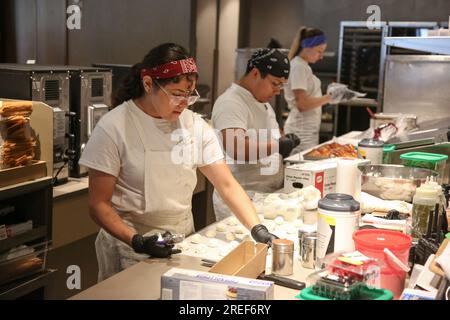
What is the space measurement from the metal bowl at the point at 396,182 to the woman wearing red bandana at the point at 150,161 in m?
0.71

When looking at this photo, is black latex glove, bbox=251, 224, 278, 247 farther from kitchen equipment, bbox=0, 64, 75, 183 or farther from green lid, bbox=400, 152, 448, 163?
kitchen equipment, bbox=0, 64, 75, 183

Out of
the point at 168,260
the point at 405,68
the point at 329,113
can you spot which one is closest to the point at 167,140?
the point at 168,260

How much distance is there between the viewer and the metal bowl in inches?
109

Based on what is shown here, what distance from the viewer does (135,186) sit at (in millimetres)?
2424

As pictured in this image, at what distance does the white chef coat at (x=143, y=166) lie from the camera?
2357 mm

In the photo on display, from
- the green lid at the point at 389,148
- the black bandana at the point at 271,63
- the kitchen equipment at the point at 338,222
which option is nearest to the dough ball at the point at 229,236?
the kitchen equipment at the point at 338,222

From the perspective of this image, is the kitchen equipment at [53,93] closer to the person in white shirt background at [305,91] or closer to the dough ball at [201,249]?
the dough ball at [201,249]

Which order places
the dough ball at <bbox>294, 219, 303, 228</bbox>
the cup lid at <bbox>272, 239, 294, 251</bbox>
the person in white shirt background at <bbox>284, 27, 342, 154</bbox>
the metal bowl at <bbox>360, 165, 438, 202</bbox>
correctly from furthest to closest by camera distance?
the person in white shirt background at <bbox>284, 27, 342, 154</bbox>
the metal bowl at <bbox>360, 165, 438, 202</bbox>
the dough ball at <bbox>294, 219, 303, 228</bbox>
the cup lid at <bbox>272, 239, 294, 251</bbox>

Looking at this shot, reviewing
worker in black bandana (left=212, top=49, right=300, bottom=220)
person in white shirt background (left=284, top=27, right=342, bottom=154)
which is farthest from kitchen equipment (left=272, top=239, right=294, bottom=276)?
person in white shirt background (left=284, top=27, right=342, bottom=154)

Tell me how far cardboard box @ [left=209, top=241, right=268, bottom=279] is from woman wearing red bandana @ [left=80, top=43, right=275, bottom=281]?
1.11ft

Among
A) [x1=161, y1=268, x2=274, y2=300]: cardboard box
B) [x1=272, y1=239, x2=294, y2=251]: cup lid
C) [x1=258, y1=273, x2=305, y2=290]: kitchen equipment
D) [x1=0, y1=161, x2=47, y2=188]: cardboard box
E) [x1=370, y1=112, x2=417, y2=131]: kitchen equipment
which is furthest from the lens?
[x1=370, y1=112, x2=417, y2=131]: kitchen equipment

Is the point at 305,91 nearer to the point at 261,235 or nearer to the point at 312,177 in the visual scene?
the point at 312,177

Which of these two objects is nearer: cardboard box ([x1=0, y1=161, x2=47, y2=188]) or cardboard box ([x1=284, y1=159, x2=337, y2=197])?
cardboard box ([x1=284, y1=159, x2=337, y2=197])
